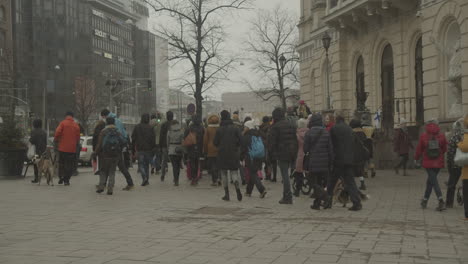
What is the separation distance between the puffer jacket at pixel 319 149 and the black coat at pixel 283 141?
90 centimetres

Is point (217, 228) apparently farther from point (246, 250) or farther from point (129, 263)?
point (129, 263)

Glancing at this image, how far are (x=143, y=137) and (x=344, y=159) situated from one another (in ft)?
23.4

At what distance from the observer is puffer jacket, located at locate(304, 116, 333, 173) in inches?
462

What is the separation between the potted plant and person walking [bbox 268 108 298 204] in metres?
10.5

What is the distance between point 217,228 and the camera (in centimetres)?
920

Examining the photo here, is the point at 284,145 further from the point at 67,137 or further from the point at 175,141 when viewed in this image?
the point at 67,137

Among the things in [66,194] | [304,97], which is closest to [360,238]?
[66,194]

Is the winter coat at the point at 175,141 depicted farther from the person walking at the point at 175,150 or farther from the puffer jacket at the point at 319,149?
the puffer jacket at the point at 319,149

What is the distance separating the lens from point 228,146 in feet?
43.9

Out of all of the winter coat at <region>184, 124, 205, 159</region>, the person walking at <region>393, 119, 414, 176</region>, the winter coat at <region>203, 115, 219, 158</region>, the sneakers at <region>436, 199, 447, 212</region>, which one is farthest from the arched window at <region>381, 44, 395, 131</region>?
the sneakers at <region>436, 199, 447, 212</region>

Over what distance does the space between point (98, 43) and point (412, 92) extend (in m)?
88.4

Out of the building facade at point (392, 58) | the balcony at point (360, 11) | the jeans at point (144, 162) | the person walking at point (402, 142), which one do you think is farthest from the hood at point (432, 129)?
the balcony at point (360, 11)

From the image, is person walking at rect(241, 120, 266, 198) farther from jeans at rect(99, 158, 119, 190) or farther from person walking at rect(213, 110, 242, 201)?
jeans at rect(99, 158, 119, 190)

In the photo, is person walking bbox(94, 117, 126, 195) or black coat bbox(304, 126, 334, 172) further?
person walking bbox(94, 117, 126, 195)
